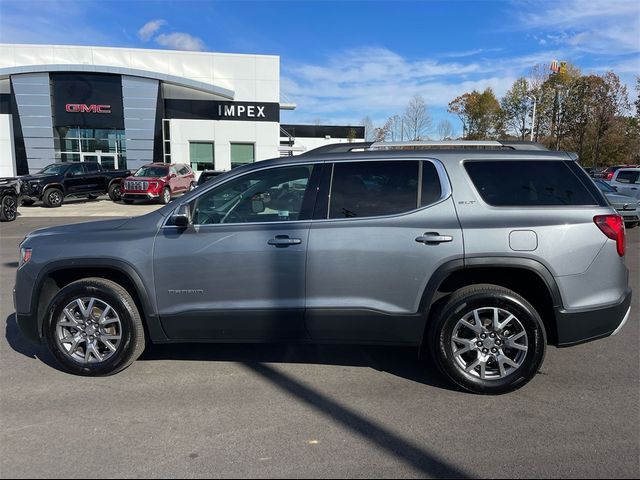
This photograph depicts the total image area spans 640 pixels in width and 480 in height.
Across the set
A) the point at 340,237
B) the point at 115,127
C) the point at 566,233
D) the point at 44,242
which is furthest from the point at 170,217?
the point at 115,127

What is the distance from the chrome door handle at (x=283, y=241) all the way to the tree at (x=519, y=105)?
171 feet

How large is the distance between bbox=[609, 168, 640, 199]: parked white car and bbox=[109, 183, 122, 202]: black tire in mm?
20540

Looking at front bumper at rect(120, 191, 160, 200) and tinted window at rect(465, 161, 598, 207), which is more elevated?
tinted window at rect(465, 161, 598, 207)

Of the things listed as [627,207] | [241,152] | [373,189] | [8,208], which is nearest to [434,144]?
[373,189]

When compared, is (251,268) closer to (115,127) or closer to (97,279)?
(97,279)

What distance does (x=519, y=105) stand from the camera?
4984 cm

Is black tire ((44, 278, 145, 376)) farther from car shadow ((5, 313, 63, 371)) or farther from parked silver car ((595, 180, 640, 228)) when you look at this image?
parked silver car ((595, 180, 640, 228))

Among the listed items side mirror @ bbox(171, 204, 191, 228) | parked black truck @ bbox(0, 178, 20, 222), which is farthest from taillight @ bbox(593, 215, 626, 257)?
parked black truck @ bbox(0, 178, 20, 222)

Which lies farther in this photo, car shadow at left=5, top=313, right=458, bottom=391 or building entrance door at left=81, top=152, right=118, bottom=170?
building entrance door at left=81, top=152, right=118, bottom=170

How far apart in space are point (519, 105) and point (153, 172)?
138 ft

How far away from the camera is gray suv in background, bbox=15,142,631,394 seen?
3492 millimetres

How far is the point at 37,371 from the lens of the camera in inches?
155

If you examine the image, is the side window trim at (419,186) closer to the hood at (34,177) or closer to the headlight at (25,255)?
the headlight at (25,255)

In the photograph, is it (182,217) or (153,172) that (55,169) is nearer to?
(153,172)
